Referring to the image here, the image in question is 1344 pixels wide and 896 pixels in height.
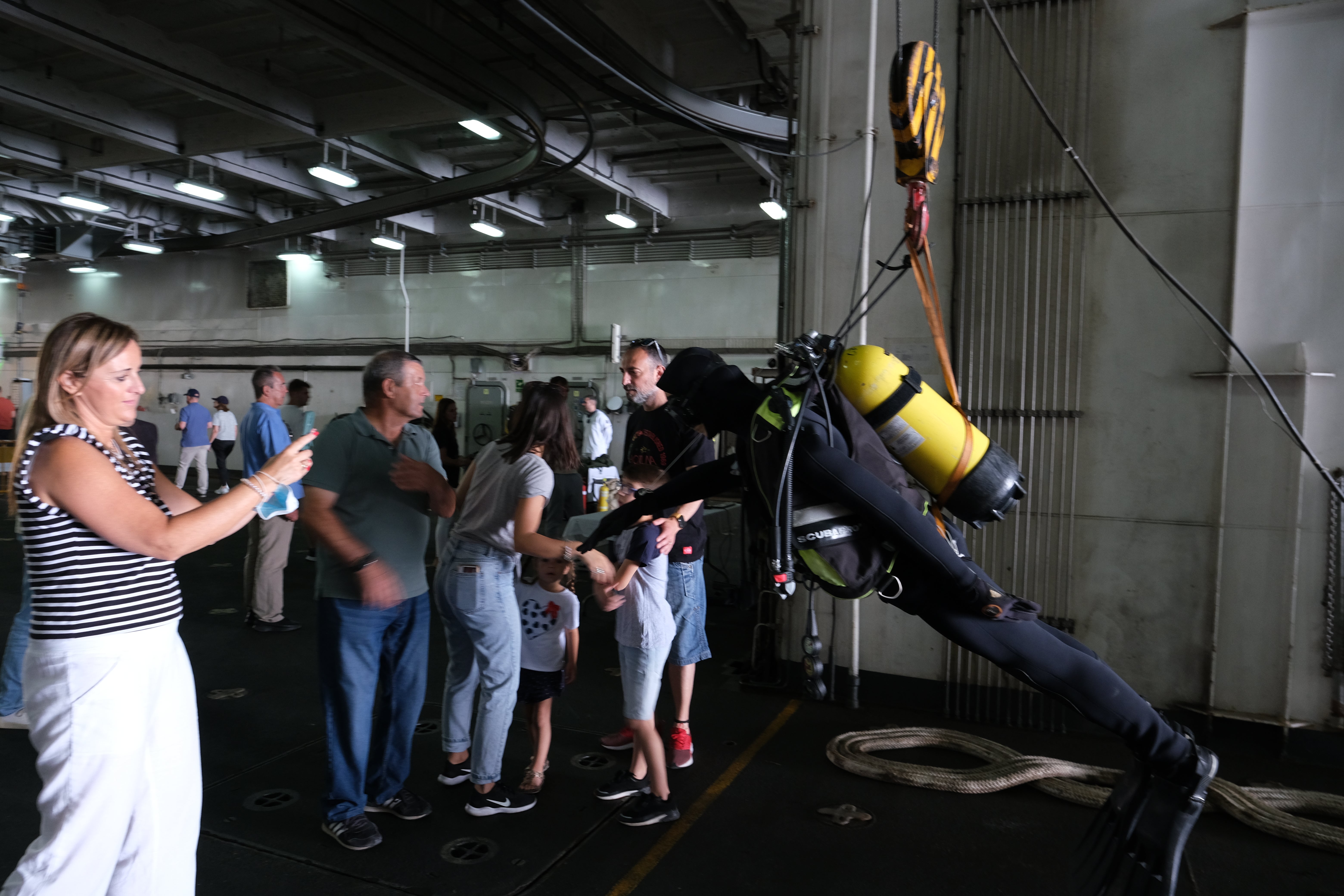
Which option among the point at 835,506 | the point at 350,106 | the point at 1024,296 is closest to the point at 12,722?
the point at 835,506

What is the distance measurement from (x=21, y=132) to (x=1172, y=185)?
15294 mm

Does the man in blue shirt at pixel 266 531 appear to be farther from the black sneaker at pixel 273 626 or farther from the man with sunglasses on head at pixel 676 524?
the man with sunglasses on head at pixel 676 524

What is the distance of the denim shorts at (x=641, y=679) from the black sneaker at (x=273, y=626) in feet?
13.3

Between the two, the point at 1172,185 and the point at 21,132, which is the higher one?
the point at 21,132

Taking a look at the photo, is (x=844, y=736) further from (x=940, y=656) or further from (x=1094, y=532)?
(x=1094, y=532)

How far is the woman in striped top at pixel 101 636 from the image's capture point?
194 cm

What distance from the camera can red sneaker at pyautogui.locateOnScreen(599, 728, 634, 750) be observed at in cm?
429

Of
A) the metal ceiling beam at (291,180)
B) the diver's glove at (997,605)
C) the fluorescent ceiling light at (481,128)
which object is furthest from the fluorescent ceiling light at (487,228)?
the diver's glove at (997,605)

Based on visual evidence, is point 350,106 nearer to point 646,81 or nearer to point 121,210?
point 646,81

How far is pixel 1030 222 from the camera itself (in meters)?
4.64

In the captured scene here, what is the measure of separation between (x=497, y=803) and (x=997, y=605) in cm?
239

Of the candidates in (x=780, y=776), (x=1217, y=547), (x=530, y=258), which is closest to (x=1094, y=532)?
(x=1217, y=547)

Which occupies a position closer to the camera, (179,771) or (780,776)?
(179,771)

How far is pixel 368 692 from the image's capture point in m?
3.19
